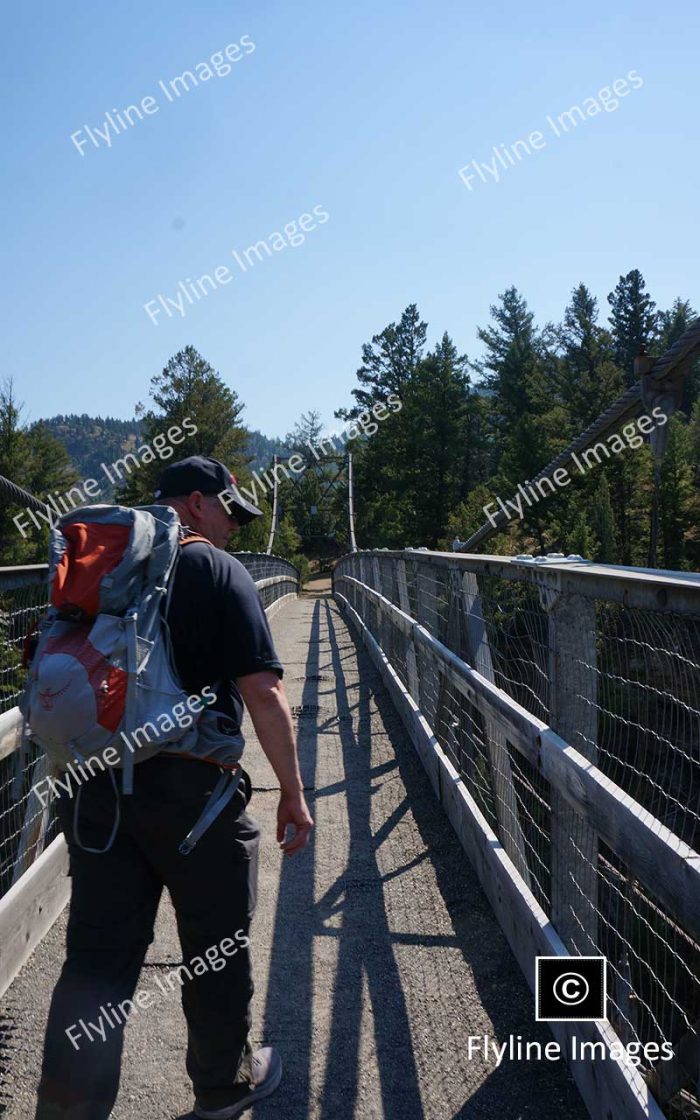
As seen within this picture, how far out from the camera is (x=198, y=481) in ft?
8.92

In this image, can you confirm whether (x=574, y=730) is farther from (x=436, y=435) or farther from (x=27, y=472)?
(x=436, y=435)

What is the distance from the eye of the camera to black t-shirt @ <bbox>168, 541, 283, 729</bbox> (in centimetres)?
241

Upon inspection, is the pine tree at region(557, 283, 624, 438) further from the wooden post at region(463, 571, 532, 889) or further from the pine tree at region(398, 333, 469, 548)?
the wooden post at region(463, 571, 532, 889)

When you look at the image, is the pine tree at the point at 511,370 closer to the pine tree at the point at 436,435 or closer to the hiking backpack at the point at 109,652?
the pine tree at the point at 436,435

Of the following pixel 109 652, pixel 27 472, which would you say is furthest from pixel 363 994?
pixel 27 472

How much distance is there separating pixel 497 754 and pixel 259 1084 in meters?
1.74

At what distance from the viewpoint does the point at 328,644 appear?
42.3 ft

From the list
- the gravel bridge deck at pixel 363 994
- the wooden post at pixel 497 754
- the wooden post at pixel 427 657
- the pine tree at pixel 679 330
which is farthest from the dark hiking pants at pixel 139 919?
the pine tree at pixel 679 330

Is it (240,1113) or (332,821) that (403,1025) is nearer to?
(240,1113)

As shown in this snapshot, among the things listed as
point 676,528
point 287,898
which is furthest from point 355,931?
point 676,528

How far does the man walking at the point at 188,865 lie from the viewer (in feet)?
7.47

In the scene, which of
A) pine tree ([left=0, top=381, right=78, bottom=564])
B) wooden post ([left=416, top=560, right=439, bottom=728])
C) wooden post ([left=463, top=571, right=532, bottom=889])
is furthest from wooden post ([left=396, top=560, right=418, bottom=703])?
pine tree ([left=0, top=381, right=78, bottom=564])

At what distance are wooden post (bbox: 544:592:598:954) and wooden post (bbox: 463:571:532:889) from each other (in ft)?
2.35

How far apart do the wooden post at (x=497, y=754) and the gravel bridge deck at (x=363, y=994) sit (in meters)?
0.28
